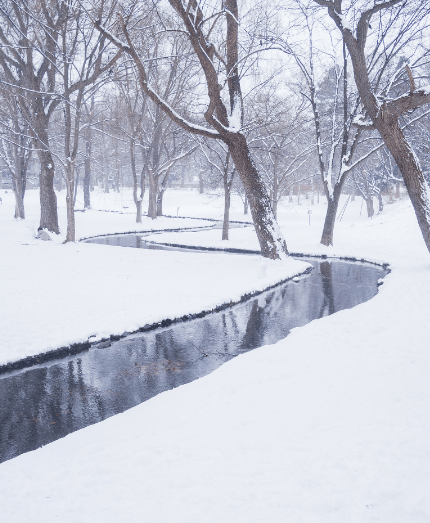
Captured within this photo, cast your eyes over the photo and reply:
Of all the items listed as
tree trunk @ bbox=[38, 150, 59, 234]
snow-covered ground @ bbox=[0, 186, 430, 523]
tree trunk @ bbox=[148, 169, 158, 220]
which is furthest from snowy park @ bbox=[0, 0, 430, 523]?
tree trunk @ bbox=[148, 169, 158, 220]

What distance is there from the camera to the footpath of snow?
759cm

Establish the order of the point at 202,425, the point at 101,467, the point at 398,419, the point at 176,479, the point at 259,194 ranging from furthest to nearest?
1. the point at 259,194
2. the point at 202,425
3. the point at 398,419
4. the point at 101,467
5. the point at 176,479

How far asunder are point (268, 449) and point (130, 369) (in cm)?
316

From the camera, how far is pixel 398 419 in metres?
4.06

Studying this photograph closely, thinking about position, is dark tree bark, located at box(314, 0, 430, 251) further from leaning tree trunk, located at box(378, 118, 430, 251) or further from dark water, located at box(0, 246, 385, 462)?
dark water, located at box(0, 246, 385, 462)

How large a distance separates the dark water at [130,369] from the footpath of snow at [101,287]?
45 cm

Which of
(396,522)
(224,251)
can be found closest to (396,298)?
(396,522)

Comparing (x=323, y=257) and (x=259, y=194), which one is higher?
(x=259, y=194)

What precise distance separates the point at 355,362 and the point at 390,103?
7865 millimetres

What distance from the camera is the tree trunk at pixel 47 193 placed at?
1930 centimetres

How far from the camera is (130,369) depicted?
6461mm

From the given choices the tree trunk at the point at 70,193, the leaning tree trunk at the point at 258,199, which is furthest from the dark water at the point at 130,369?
the tree trunk at the point at 70,193

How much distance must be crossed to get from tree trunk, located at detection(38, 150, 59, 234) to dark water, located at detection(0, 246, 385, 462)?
13.0 meters

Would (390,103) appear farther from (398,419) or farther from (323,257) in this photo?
(398,419)
